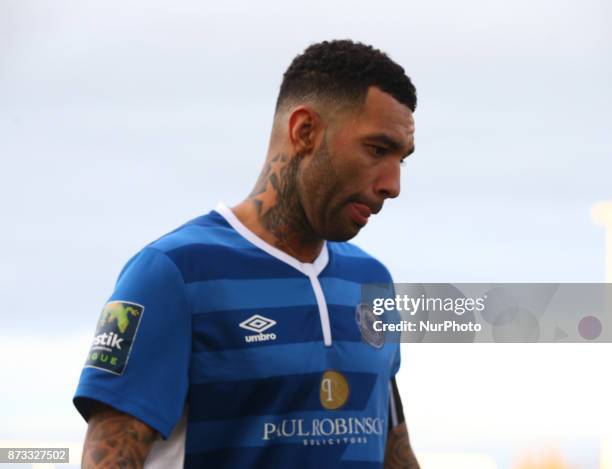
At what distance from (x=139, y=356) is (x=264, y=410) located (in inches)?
19.5

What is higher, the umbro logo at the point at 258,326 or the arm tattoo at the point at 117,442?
the umbro logo at the point at 258,326

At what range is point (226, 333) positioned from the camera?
4.00 m

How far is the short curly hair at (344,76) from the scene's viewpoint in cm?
424

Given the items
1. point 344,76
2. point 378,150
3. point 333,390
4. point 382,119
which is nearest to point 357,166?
point 378,150

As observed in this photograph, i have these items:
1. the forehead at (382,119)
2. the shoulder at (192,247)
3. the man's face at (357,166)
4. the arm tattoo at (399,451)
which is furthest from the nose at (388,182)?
the arm tattoo at (399,451)

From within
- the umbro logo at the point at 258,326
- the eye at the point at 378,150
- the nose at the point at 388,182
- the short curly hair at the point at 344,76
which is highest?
the short curly hair at the point at 344,76

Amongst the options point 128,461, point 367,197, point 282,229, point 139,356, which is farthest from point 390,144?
point 128,461

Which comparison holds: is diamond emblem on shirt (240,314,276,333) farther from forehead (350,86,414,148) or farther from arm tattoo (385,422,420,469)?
arm tattoo (385,422,420,469)

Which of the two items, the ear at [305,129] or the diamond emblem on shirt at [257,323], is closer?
the diamond emblem on shirt at [257,323]

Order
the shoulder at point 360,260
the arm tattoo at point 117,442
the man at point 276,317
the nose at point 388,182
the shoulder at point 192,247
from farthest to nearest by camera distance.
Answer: the shoulder at point 360,260 < the nose at point 388,182 < the shoulder at point 192,247 < the man at point 276,317 < the arm tattoo at point 117,442

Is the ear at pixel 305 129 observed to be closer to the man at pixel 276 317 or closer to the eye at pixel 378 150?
the man at pixel 276 317

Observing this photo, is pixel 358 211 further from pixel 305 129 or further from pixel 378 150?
pixel 305 129

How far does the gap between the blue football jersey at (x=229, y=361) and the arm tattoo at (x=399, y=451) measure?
41 cm


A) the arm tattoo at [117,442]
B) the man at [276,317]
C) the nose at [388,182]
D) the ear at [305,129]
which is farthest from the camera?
the ear at [305,129]
